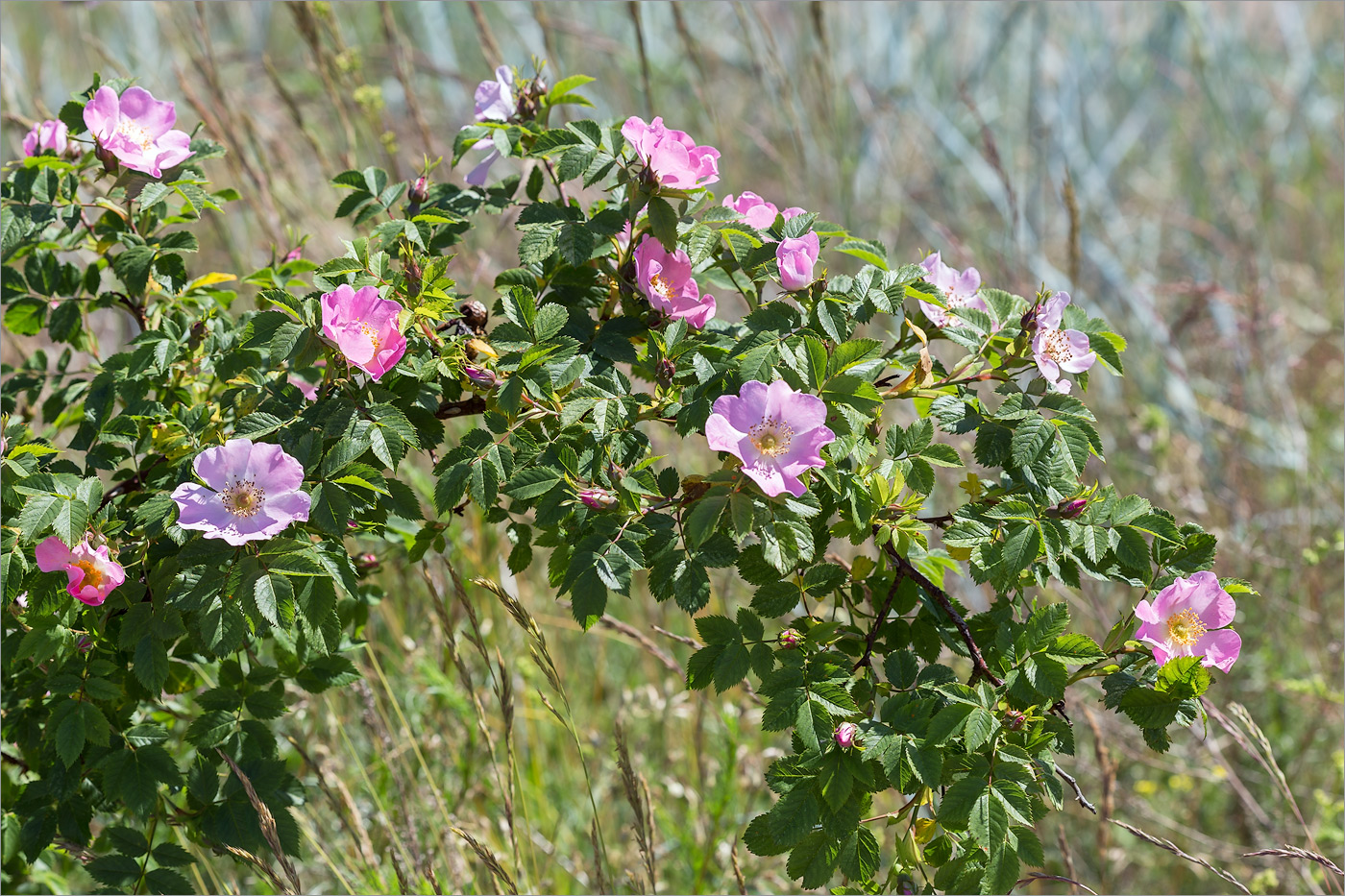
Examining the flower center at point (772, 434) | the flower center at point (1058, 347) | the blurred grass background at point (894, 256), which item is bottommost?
the blurred grass background at point (894, 256)

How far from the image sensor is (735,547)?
2.84 ft

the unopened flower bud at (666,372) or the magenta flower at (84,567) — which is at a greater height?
the unopened flower bud at (666,372)

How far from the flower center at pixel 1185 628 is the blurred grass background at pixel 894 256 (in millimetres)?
451

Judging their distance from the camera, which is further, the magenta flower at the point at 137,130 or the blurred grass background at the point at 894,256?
the blurred grass background at the point at 894,256

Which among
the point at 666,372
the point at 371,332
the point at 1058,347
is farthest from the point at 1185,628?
the point at 371,332

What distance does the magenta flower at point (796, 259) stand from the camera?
0.92 meters

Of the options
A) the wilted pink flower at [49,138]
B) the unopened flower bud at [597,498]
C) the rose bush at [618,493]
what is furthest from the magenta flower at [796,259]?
the wilted pink flower at [49,138]

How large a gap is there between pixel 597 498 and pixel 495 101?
46cm

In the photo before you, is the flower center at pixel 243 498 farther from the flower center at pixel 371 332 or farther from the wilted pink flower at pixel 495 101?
the wilted pink flower at pixel 495 101

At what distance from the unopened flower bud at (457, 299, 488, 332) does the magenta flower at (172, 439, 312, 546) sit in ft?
0.76

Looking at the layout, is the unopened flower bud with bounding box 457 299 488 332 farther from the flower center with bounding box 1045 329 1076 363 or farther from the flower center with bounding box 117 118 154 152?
the flower center with bounding box 1045 329 1076 363

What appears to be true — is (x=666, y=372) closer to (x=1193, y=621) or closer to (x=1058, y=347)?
(x=1058, y=347)

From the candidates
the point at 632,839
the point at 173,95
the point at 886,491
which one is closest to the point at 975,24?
the point at 173,95

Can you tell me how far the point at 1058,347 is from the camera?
3.13ft
